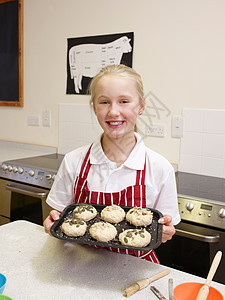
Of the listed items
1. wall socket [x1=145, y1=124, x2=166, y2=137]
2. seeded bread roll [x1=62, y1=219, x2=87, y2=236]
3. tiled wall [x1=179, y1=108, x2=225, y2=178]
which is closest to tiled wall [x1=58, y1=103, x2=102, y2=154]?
wall socket [x1=145, y1=124, x2=166, y2=137]

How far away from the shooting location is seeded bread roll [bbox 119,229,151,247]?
811mm

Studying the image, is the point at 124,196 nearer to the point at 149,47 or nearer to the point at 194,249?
the point at 194,249

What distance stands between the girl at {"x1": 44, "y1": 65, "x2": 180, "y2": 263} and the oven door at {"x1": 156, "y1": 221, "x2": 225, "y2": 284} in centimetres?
37

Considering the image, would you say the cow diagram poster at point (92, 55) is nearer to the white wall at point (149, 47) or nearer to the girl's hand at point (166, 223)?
the white wall at point (149, 47)

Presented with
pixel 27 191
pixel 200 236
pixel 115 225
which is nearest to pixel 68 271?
pixel 115 225

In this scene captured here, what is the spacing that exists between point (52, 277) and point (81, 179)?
0.46 metres

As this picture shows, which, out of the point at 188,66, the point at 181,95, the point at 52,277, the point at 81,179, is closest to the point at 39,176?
the point at 81,179

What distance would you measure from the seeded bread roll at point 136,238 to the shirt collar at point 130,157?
32cm

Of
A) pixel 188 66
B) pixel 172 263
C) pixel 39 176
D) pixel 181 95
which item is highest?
pixel 188 66

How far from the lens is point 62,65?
254 centimetres

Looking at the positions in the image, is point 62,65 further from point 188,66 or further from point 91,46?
point 188,66

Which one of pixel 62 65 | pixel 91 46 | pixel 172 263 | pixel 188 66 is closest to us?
pixel 172 263

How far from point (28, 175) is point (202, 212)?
1173 millimetres

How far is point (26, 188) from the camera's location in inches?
81.8
